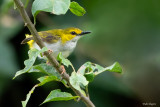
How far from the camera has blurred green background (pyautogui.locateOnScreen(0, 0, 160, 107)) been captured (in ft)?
13.2

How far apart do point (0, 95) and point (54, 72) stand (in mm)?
2343

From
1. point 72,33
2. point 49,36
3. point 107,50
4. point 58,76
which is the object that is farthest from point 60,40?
point 58,76

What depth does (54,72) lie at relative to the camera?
206cm

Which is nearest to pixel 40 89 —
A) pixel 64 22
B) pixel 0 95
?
pixel 0 95

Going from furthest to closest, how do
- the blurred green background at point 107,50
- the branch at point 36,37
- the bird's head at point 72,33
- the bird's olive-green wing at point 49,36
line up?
the blurred green background at point 107,50 < the bird's head at point 72,33 < the bird's olive-green wing at point 49,36 < the branch at point 36,37

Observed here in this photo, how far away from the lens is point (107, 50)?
446cm

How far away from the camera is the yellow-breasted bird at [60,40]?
3513mm

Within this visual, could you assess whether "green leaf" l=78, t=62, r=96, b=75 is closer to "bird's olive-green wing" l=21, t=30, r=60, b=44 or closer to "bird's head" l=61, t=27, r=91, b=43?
"bird's olive-green wing" l=21, t=30, r=60, b=44

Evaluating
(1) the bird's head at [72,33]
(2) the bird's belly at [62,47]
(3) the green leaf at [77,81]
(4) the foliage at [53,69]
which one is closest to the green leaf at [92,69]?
(4) the foliage at [53,69]

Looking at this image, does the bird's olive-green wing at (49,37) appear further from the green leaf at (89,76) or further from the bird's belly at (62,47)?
the green leaf at (89,76)

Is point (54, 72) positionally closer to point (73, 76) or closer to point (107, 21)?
point (73, 76)

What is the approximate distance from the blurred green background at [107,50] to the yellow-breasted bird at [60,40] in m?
0.32

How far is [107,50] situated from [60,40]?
957 millimetres

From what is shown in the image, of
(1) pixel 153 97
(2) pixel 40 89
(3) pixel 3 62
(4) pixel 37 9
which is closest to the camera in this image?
(4) pixel 37 9
